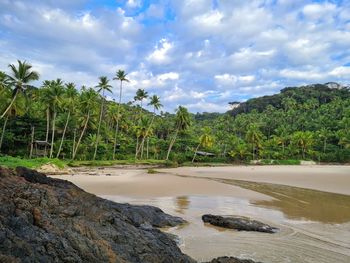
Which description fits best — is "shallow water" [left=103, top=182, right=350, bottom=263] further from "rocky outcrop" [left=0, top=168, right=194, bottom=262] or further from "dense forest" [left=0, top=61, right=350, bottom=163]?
"dense forest" [left=0, top=61, right=350, bottom=163]

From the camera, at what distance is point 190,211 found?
693 inches

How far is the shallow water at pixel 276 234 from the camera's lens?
10555 millimetres

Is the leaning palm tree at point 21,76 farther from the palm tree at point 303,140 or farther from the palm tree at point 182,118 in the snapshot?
the palm tree at point 303,140

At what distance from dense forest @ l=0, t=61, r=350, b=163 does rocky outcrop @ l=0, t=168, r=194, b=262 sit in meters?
40.7

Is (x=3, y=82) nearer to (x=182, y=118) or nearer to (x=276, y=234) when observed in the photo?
(x=182, y=118)

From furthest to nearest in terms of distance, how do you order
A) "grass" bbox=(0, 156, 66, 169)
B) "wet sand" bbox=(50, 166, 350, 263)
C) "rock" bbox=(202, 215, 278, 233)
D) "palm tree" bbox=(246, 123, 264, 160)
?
"palm tree" bbox=(246, 123, 264, 160), "grass" bbox=(0, 156, 66, 169), "rock" bbox=(202, 215, 278, 233), "wet sand" bbox=(50, 166, 350, 263)

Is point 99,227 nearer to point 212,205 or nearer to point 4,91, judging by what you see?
point 212,205

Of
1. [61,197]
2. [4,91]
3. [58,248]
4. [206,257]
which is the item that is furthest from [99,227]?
[4,91]

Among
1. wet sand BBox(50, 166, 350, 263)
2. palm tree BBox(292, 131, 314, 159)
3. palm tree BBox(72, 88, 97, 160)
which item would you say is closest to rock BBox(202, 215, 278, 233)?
wet sand BBox(50, 166, 350, 263)

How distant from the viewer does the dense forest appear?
59.3 meters

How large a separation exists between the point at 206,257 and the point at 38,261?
5.53m

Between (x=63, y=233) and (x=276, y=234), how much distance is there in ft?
29.0

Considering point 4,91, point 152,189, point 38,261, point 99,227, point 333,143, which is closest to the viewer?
point 38,261

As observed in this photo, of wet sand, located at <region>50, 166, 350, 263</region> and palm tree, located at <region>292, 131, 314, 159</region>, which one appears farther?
palm tree, located at <region>292, 131, 314, 159</region>
